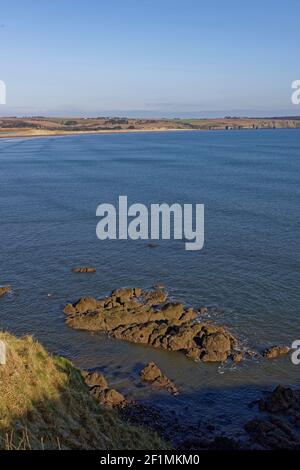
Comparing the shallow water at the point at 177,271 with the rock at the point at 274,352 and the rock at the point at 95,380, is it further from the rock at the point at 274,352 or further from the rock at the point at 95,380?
the rock at the point at 95,380

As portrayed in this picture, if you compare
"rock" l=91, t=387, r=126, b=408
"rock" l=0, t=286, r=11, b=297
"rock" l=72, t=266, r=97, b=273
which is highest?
"rock" l=72, t=266, r=97, b=273

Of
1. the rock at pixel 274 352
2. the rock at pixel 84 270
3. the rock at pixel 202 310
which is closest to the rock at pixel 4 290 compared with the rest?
the rock at pixel 84 270

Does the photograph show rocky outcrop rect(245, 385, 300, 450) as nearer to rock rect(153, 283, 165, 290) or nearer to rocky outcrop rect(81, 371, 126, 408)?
rocky outcrop rect(81, 371, 126, 408)

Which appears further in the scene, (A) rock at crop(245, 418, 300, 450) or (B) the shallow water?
(B) the shallow water

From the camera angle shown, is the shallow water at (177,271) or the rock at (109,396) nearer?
the rock at (109,396)

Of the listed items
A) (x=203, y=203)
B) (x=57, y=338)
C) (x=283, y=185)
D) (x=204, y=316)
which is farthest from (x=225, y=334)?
(x=283, y=185)

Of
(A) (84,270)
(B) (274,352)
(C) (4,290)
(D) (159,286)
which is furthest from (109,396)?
(A) (84,270)

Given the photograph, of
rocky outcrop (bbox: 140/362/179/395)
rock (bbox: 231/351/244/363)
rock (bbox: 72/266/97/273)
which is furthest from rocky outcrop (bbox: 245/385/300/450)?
rock (bbox: 72/266/97/273)

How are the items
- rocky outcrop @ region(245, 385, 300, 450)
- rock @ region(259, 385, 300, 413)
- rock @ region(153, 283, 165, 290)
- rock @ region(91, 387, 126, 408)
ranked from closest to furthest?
rocky outcrop @ region(245, 385, 300, 450) → rock @ region(259, 385, 300, 413) → rock @ region(91, 387, 126, 408) → rock @ region(153, 283, 165, 290)
